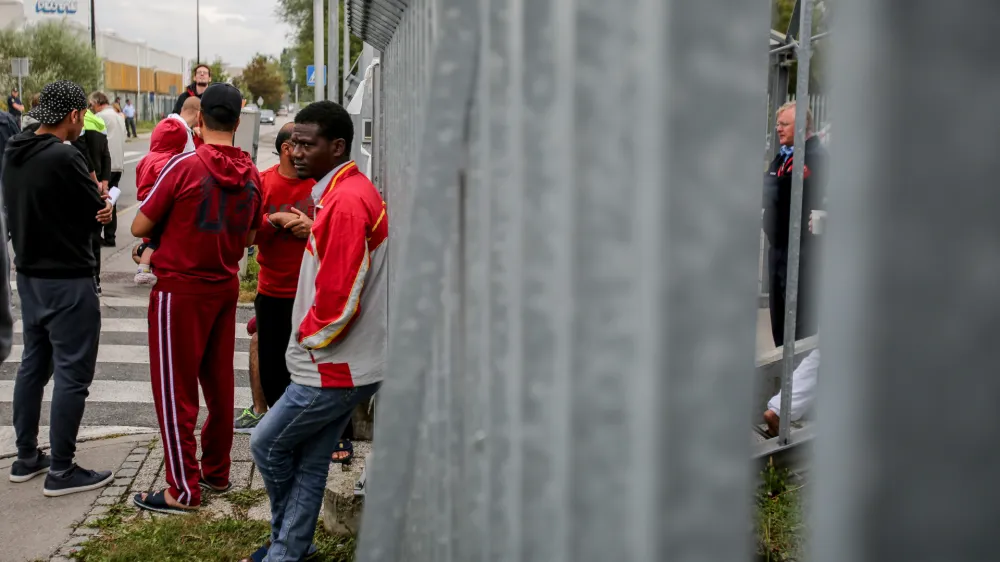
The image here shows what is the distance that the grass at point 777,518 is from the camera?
11.3 ft

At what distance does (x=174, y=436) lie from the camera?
16.6 feet

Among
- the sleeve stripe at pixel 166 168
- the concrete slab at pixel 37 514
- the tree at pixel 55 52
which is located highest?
the tree at pixel 55 52

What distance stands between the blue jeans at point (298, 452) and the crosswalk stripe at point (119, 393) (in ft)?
10.2

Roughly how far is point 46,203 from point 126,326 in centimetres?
452

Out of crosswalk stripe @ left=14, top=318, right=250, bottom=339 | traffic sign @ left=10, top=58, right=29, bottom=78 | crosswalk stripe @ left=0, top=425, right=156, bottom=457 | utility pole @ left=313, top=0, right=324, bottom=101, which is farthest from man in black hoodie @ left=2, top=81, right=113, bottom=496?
traffic sign @ left=10, top=58, right=29, bottom=78

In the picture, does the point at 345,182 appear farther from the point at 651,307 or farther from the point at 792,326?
the point at 651,307

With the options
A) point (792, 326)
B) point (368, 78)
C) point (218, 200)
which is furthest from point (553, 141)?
point (368, 78)

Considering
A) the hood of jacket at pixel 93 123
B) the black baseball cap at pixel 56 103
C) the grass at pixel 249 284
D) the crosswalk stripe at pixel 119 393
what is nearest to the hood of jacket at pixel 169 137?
the black baseball cap at pixel 56 103

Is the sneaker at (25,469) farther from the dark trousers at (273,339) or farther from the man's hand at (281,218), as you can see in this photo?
the man's hand at (281,218)

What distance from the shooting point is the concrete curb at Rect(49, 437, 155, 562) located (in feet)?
15.3

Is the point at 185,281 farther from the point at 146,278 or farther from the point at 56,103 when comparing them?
the point at 56,103

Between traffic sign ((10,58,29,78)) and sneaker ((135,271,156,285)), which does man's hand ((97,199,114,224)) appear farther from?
traffic sign ((10,58,29,78))

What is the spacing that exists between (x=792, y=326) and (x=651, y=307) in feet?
11.7

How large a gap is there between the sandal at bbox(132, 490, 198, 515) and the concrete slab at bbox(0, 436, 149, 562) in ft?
0.93
